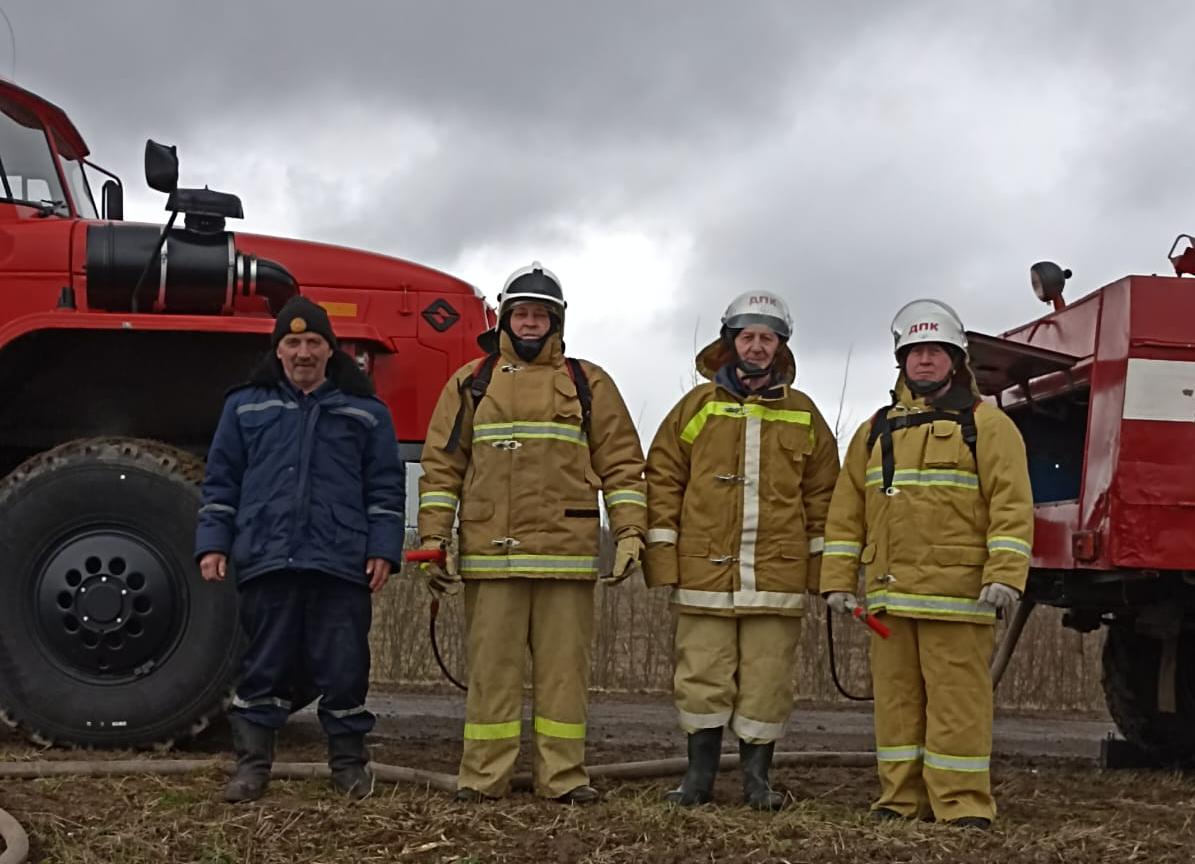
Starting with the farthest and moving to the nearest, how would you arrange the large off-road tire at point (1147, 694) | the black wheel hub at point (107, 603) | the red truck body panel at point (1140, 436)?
1. the large off-road tire at point (1147, 694)
2. the red truck body panel at point (1140, 436)
3. the black wheel hub at point (107, 603)

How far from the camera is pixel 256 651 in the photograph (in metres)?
4.94

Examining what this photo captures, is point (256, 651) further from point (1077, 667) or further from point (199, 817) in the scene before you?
point (1077, 667)

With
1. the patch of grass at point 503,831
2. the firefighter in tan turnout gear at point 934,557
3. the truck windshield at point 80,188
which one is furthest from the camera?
the truck windshield at point 80,188

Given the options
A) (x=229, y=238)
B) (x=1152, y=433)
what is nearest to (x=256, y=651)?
(x=229, y=238)

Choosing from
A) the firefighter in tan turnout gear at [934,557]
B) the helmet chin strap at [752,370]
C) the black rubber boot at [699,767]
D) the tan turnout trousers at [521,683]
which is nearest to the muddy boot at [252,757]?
the tan turnout trousers at [521,683]

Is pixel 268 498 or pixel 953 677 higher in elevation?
pixel 268 498

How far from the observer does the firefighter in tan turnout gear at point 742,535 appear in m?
5.06

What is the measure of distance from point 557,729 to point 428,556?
0.79 m

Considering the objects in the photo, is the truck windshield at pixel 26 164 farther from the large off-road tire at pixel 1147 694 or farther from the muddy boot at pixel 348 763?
the large off-road tire at pixel 1147 694

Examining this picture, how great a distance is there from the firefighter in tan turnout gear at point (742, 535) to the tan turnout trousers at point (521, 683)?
1.23 ft

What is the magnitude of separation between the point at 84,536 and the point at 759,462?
2.71 meters

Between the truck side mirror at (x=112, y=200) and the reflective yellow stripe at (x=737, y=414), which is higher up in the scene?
the truck side mirror at (x=112, y=200)

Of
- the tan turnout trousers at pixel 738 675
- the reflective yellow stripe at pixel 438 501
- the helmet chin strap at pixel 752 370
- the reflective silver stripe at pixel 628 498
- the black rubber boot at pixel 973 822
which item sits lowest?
A: the black rubber boot at pixel 973 822

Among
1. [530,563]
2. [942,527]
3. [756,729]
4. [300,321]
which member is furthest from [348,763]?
[942,527]
